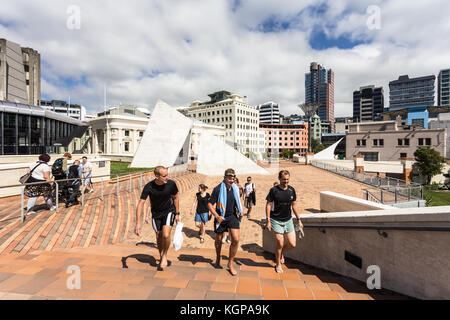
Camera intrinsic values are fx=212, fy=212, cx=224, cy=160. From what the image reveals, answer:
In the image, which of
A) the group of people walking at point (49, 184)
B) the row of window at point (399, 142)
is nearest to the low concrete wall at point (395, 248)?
the group of people walking at point (49, 184)

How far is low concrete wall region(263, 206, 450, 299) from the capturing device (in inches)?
89.3

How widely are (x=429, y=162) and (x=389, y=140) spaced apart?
348 inches

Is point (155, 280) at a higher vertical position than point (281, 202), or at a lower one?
lower

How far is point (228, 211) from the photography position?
11.1ft

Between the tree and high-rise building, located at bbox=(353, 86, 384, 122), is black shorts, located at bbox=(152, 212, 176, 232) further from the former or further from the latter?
high-rise building, located at bbox=(353, 86, 384, 122)

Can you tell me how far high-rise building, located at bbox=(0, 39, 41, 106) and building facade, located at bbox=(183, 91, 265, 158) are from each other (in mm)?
52113

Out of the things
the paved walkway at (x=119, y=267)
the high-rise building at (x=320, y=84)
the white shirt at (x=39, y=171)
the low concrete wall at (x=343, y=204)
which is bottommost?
the paved walkway at (x=119, y=267)

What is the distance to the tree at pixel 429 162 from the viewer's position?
2978 cm

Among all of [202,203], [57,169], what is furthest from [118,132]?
[202,203]

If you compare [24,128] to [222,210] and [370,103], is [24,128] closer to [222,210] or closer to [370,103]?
[222,210]

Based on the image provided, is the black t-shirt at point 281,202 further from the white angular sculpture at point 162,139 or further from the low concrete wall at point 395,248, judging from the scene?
the white angular sculpture at point 162,139

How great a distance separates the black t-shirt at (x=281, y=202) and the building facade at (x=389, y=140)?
4290cm
